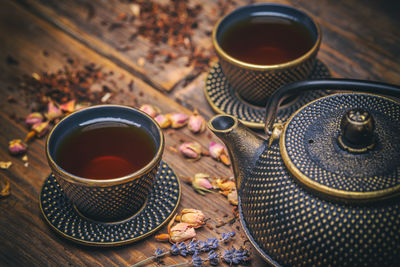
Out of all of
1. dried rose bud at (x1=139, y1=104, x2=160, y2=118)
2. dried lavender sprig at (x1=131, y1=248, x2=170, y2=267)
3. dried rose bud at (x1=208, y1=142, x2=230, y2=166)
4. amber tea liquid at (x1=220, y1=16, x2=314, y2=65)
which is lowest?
dried lavender sprig at (x1=131, y1=248, x2=170, y2=267)

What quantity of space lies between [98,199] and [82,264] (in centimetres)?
14

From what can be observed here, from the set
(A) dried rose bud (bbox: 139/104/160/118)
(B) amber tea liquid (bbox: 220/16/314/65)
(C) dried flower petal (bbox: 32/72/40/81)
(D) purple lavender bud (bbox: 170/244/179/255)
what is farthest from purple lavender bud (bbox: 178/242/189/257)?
(C) dried flower petal (bbox: 32/72/40/81)

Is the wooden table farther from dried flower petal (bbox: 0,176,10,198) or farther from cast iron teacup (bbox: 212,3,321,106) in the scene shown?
cast iron teacup (bbox: 212,3,321,106)

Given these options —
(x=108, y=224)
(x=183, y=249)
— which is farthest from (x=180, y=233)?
(x=108, y=224)

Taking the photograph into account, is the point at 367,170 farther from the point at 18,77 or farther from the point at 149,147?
the point at 18,77

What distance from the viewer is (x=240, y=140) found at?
2.48 ft

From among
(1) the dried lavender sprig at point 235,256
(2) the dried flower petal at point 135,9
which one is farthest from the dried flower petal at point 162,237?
(2) the dried flower petal at point 135,9

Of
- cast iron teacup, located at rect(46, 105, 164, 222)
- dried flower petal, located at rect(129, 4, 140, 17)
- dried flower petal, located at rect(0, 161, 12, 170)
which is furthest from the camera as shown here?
dried flower petal, located at rect(129, 4, 140, 17)

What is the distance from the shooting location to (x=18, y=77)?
1088 mm

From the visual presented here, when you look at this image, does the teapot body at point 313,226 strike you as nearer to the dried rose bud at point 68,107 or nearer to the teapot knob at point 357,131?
the teapot knob at point 357,131

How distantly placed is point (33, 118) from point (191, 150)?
0.39 m

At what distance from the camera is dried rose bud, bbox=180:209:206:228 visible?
2.63 feet

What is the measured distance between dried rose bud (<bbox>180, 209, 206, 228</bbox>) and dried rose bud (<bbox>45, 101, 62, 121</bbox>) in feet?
1.36

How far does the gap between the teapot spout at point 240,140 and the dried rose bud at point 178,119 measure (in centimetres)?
23
